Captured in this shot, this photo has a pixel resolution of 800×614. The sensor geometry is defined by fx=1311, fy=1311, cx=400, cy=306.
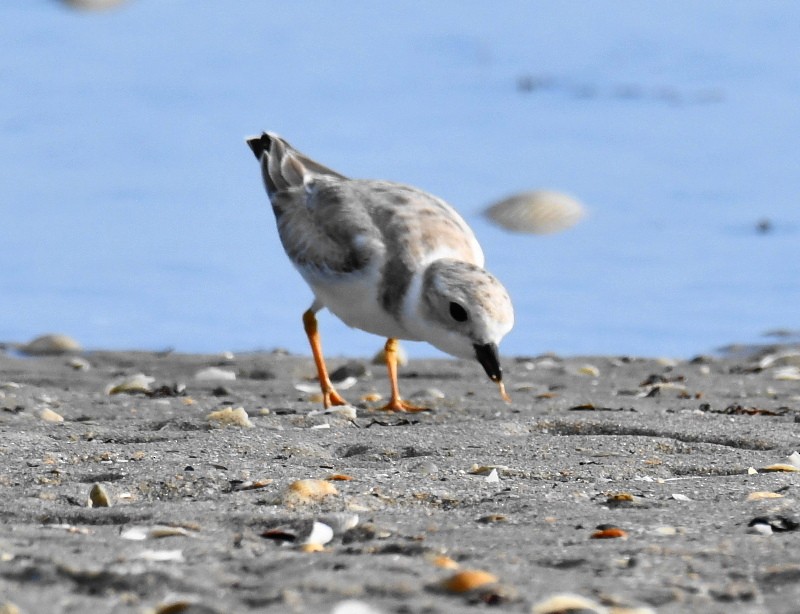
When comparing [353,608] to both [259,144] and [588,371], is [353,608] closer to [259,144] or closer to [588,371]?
[259,144]

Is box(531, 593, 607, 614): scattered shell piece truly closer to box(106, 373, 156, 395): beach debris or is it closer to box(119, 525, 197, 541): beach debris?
box(119, 525, 197, 541): beach debris

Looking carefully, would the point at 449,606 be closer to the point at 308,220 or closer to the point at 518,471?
the point at 518,471

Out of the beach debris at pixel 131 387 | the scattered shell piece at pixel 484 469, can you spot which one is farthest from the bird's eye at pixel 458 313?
the beach debris at pixel 131 387

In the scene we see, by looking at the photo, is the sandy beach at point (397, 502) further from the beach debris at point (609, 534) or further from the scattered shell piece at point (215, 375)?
the scattered shell piece at point (215, 375)

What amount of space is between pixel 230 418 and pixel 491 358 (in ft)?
3.48

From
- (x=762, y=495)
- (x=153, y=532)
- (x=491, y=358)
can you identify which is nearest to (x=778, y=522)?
(x=762, y=495)

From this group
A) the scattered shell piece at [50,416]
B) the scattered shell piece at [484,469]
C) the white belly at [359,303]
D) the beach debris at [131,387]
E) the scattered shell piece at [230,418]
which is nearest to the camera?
the scattered shell piece at [484,469]

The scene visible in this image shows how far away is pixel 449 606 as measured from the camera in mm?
2338

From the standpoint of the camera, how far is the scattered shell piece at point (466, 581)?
2428mm

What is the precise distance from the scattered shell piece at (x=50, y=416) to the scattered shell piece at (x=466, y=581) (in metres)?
3.29

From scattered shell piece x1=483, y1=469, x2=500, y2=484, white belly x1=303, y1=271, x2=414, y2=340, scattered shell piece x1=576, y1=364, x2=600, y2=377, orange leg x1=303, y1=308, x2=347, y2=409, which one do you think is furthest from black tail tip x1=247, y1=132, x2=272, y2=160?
scattered shell piece x1=483, y1=469, x2=500, y2=484

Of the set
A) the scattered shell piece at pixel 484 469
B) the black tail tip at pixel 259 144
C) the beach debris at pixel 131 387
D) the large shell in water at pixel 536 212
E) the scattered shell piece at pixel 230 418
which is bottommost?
the scattered shell piece at pixel 484 469

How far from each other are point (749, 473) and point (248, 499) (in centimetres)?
158

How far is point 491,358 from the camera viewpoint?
17.2 feet
